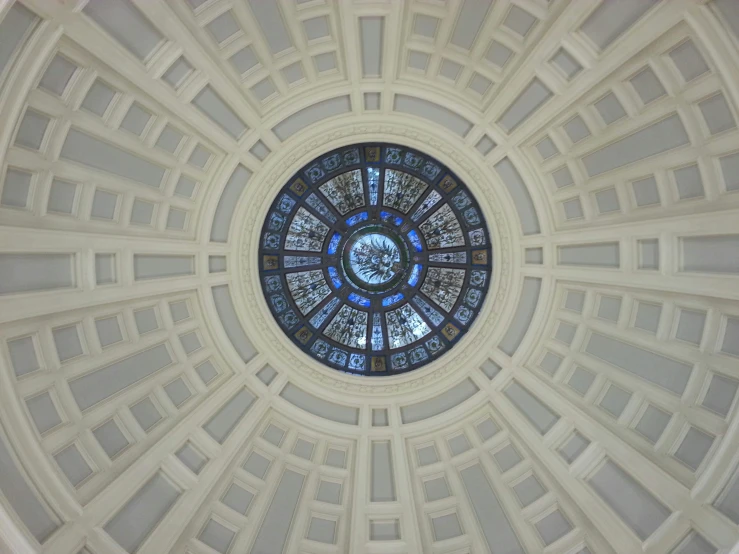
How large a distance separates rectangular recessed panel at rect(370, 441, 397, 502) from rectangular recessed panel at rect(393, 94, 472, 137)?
8712 millimetres

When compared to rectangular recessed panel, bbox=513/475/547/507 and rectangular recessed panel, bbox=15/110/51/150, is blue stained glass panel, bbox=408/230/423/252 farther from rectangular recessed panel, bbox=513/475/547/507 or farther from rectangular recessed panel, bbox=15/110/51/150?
rectangular recessed panel, bbox=15/110/51/150

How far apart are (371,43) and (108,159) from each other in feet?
20.5

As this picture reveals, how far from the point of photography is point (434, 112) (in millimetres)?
12672

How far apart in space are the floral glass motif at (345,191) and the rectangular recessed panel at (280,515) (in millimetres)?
7530

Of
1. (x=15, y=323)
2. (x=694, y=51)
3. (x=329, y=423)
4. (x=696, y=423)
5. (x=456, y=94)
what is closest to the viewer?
(x=694, y=51)

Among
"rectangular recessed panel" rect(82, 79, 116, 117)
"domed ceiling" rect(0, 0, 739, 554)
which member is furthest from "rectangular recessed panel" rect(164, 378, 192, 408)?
"rectangular recessed panel" rect(82, 79, 116, 117)

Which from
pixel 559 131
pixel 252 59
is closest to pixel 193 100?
pixel 252 59

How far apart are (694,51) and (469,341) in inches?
328

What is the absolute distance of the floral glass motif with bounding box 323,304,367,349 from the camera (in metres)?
14.9

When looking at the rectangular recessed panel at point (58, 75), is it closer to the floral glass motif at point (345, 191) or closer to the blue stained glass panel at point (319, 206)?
the blue stained glass panel at point (319, 206)

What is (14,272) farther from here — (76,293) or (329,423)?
(329,423)

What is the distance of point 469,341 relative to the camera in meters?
14.0

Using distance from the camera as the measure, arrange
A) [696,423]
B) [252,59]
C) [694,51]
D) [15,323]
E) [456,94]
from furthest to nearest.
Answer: [456,94]
[252,59]
[696,423]
[15,323]
[694,51]

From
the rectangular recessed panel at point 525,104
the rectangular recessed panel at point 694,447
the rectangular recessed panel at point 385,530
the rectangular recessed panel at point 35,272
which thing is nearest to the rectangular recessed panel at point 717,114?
the rectangular recessed panel at point 525,104
